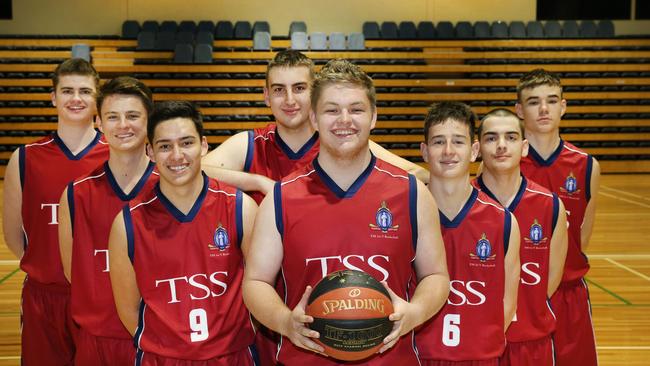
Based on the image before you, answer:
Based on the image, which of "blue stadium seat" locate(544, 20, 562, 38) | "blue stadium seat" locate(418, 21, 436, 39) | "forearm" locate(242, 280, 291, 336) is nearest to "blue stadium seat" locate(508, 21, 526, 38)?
"blue stadium seat" locate(544, 20, 562, 38)

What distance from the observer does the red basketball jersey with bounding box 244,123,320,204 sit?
3.64 m

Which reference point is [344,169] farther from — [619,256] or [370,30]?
[370,30]

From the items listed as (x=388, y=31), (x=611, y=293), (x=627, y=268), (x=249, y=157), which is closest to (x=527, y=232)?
(x=249, y=157)

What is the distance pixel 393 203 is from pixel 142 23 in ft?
45.3

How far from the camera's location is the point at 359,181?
264cm

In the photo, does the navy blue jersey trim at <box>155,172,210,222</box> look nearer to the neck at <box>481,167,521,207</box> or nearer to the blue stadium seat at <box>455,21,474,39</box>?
the neck at <box>481,167,521,207</box>

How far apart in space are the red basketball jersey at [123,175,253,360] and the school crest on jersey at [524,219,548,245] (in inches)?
53.3

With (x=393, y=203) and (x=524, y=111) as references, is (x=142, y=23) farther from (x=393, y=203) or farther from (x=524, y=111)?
(x=393, y=203)

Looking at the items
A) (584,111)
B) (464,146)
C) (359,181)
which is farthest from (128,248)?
(584,111)

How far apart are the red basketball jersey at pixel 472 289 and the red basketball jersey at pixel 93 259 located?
1275 mm

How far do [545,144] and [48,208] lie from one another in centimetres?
256

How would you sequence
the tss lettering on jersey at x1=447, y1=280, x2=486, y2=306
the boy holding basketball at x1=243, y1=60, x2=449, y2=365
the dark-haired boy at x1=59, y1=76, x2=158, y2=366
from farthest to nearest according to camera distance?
the dark-haired boy at x1=59, y1=76, x2=158, y2=366 < the tss lettering on jersey at x1=447, y1=280, x2=486, y2=306 < the boy holding basketball at x1=243, y1=60, x2=449, y2=365

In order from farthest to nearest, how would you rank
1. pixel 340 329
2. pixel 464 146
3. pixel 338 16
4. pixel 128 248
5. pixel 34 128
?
1. pixel 338 16
2. pixel 34 128
3. pixel 464 146
4. pixel 128 248
5. pixel 340 329

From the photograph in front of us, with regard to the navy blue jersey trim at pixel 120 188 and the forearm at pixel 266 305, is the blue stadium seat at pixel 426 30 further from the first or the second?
the forearm at pixel 266 305
